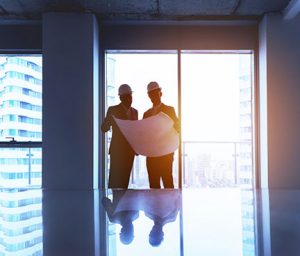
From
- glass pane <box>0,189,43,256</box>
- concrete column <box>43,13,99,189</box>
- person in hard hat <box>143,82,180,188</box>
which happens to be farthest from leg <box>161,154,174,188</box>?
glass pane <box>0,189,43,256</box>

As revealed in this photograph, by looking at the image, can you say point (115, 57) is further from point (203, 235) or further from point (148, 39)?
point (203, 235)

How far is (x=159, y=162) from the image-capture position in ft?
11.4

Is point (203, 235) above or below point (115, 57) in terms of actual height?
below

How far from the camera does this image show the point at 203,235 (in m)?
0.63

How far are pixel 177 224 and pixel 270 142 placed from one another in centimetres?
466

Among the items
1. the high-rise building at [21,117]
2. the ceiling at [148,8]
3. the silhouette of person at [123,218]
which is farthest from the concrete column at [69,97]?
the silhouette of person at [123,218]

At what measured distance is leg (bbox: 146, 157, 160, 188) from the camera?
348cm

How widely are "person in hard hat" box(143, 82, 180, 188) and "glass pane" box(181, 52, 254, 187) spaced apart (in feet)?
7.05

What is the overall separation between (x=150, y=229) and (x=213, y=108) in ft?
16.9

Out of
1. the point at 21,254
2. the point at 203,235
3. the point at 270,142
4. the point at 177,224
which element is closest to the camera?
the point at 21,254

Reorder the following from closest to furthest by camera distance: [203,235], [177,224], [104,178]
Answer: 1. [203,235]
2. [177,224]
3. [104,178]

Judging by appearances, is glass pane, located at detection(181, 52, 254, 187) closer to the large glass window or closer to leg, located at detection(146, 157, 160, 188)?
the large glass window

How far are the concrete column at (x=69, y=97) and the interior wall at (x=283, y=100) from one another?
228 cm

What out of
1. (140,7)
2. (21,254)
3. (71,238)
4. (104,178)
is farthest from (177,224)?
(104,178)
